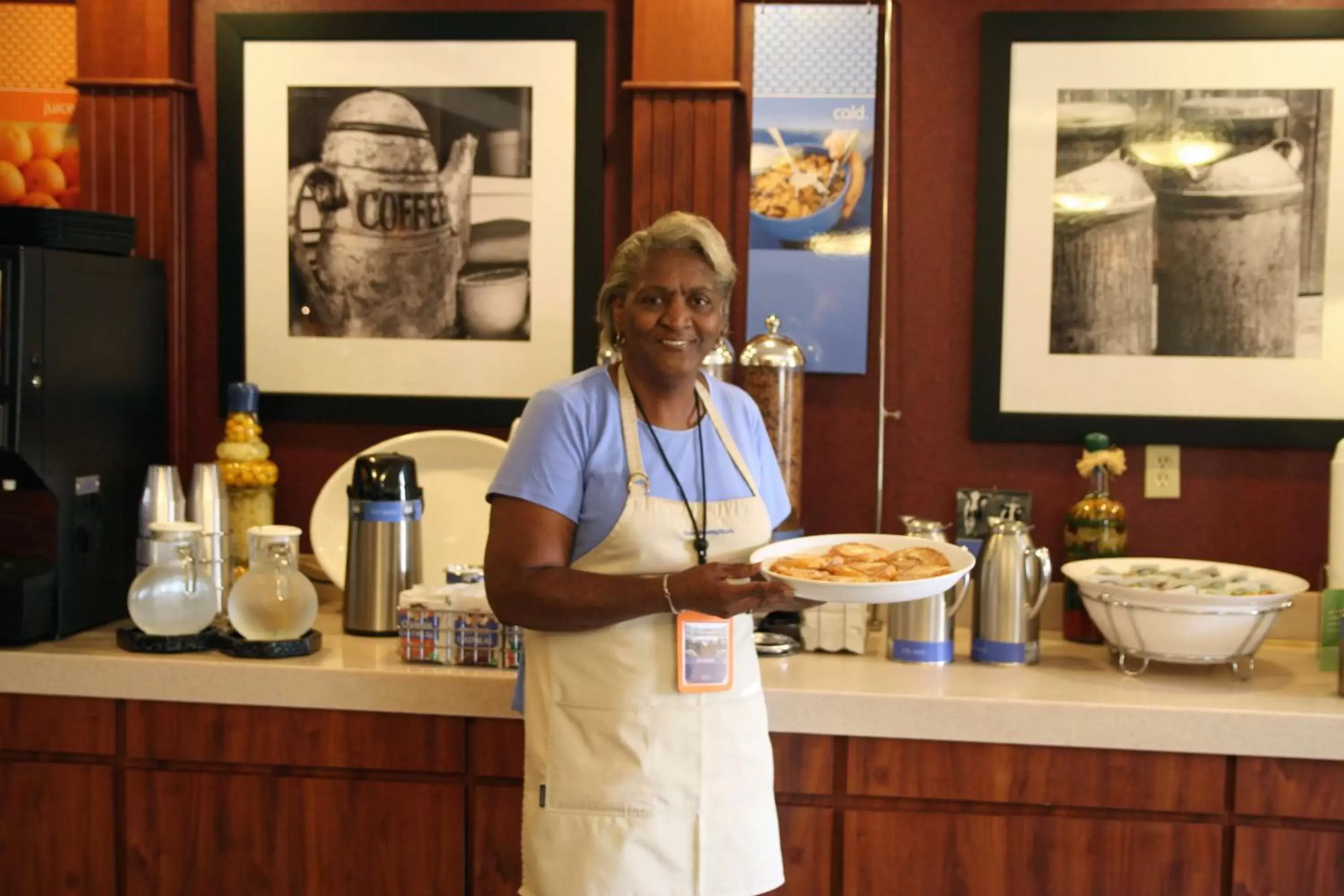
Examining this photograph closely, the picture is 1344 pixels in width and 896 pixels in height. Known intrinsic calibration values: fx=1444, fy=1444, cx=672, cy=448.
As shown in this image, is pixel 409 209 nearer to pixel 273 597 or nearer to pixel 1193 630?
pixel 273 597

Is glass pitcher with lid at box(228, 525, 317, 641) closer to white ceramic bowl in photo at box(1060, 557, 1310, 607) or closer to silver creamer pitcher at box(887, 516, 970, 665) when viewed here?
silver creamer pitcher at box(887, 516, 970, 665)

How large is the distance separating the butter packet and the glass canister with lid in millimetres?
1001

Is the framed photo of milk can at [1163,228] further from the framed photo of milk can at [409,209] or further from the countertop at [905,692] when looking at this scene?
the framed photo of milk can at [409,209]

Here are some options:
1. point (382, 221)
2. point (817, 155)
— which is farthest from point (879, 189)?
point (382, 221)

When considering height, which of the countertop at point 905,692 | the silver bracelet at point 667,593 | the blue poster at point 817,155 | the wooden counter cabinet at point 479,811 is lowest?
the wooden counter cabinet at point 479,811

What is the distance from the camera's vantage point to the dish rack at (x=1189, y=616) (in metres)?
2.51

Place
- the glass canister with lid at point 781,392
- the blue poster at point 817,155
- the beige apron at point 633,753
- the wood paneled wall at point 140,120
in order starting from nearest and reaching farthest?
1. the beige apron at point 633,753
2. the glass canister with lid at point 781,392
3. the blue poster at point 817,155
4. the wood paneled wall at point 140,120

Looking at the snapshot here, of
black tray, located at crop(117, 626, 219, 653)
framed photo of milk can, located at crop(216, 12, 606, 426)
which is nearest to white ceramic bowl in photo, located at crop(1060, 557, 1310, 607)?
framed photo of milk can, located at crop(216, 12, 606, 426)

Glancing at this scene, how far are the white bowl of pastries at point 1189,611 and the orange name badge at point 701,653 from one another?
2.84 ft

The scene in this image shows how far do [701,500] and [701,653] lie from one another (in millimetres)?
224

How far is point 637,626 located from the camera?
2.07 meters

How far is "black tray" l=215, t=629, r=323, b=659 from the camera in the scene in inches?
104

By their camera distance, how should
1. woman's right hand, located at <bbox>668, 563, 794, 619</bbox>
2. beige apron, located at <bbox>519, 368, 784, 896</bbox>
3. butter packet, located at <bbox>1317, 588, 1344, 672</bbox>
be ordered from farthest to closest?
butter packet, located at <bbox>1317, 588, 1344, 672</bbox> → beige apron, located at <bbox>519, 368, 784, 896</bbox> → woman's right hand, located at <bbox>668, 563, 794, 619</bbox>

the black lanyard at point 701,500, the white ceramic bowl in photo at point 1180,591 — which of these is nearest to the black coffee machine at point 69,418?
the black lanyard at point 701,500
